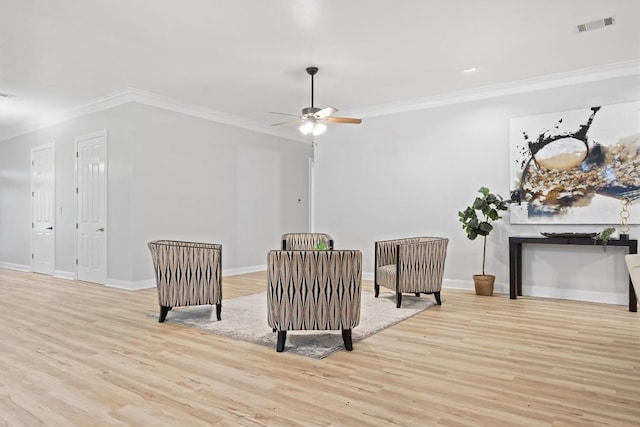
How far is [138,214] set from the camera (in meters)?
6.14

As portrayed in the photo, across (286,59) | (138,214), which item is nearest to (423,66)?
(286,59)

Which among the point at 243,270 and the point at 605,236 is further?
the point at 243,270

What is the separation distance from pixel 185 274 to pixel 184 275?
0.01m

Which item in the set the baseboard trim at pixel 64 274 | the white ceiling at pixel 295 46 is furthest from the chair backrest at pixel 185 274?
the baseboard trim at pixel 64 274

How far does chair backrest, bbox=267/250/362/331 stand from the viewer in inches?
128

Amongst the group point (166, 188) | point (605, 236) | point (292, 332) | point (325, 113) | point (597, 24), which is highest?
point (597, 24)

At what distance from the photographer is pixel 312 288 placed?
10.7ft

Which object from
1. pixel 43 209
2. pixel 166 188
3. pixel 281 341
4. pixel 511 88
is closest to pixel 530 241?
pixel 511 88

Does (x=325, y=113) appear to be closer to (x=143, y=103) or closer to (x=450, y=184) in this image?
(x=450, y=184)

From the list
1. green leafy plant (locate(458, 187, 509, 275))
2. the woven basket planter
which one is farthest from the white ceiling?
the woven basket planter

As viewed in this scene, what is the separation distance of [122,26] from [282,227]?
208 inches

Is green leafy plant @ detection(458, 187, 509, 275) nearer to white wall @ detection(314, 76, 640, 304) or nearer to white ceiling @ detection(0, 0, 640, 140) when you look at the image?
white wall @ detection(314, 76, 640, 304)

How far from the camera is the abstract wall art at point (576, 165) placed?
502 centimetres

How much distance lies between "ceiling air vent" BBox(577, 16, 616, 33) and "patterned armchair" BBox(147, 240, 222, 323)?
418 cm
